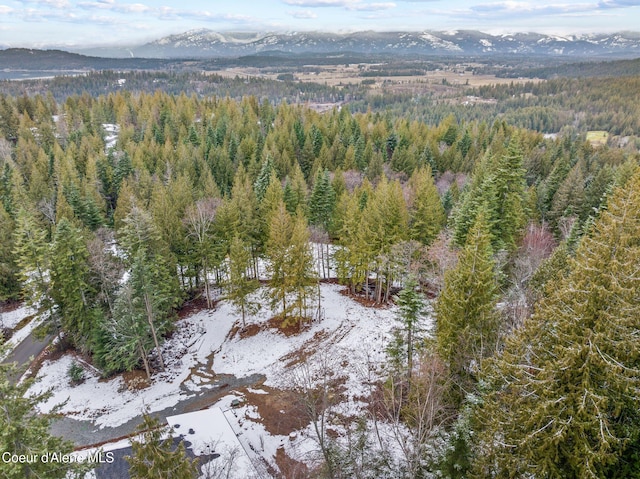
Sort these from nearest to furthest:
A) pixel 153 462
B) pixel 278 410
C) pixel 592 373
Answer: pixel 592 373, pixel 153 462, pixel 278 410

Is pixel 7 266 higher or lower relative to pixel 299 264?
lower

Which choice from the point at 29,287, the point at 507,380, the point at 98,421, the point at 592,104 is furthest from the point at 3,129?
the point at 592,104

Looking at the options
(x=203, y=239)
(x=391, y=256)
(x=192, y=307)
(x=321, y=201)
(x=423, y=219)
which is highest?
(x=423, y=219)

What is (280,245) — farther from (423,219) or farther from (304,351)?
(423,219)

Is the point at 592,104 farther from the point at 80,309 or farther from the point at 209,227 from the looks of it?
the point at 80,309

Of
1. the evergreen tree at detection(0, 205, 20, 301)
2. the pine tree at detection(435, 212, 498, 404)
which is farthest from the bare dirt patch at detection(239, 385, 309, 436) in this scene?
the evergreen tree at detection(0, 205, 20, 301)

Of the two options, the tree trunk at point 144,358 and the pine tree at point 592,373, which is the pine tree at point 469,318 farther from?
the tree trunk at point 144,358

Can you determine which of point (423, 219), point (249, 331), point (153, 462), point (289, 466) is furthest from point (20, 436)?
point (423, 219)
